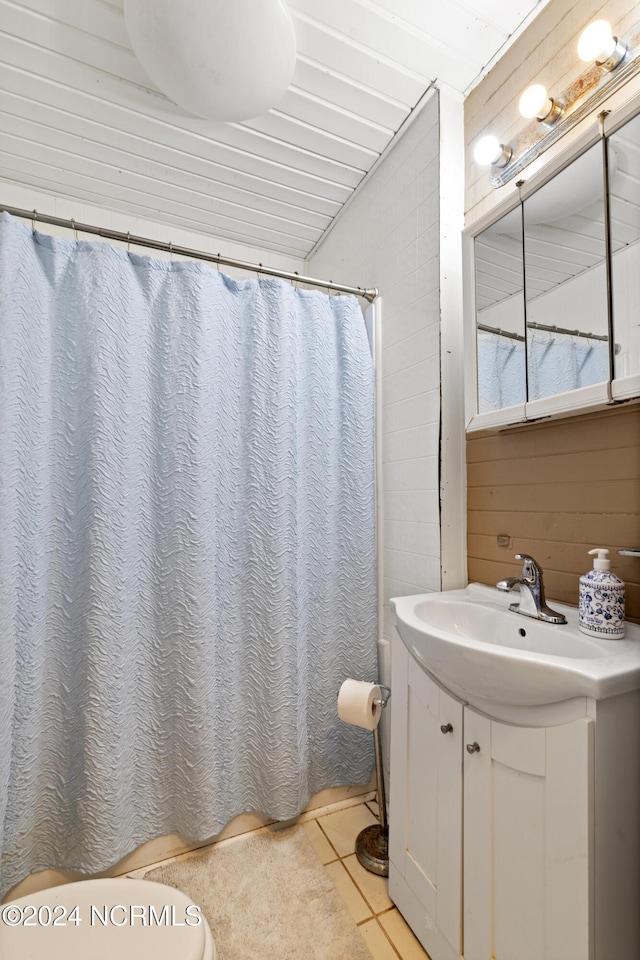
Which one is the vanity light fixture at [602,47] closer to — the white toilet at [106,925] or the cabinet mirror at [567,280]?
the cabinet mirror at [567,280]

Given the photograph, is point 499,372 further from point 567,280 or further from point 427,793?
point 427,793

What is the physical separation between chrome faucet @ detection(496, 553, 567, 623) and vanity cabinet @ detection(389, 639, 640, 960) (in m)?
0.27

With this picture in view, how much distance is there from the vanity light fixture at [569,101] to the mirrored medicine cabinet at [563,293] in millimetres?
180

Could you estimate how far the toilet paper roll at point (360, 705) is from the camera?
4.45 ft

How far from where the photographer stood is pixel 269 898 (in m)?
1.25

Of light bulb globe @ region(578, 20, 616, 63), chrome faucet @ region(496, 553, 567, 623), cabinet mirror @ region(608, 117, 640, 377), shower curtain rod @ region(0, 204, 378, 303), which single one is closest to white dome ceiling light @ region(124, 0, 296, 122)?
shower curtain rod @ region(0, 204, 378, 303)

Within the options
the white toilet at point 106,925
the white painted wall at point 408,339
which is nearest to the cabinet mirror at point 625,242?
the white painted wall at point 408,339

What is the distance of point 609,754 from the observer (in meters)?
0.72

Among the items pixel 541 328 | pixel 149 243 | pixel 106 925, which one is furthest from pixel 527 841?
pixel 149 243

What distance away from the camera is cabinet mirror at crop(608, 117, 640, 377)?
896 mm

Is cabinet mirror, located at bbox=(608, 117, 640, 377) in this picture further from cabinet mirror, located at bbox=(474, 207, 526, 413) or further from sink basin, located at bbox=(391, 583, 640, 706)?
sink basin, located at bbox=(391, 583, 640, 706)

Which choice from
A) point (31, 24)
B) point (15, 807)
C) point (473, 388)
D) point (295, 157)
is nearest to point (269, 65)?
point (295, 157)

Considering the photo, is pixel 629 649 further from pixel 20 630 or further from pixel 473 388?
pixel 20 630

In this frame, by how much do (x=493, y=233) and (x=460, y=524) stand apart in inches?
33.1
